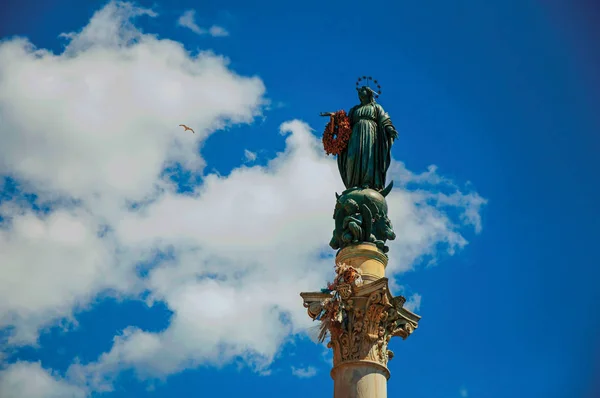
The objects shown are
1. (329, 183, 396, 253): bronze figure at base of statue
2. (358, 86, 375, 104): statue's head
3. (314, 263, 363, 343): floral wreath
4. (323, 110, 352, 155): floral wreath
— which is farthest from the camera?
(358, 86, 375, 104): statue's head

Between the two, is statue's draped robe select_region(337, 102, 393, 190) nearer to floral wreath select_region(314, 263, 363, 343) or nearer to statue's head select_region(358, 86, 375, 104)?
statue's head select_region(358, 86, 375, 104)

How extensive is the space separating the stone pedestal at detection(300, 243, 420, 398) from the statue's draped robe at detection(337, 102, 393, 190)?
350cm

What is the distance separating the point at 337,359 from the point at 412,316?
2.56 meters

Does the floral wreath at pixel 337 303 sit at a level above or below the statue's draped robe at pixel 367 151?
below

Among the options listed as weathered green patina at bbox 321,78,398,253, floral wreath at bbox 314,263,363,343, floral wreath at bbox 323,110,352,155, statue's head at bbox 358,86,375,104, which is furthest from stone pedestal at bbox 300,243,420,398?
statue's head at bbox 358,86,375,104

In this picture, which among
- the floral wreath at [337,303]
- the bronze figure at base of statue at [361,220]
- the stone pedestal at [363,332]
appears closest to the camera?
the stone pedestal at [363,332]

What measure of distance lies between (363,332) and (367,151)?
592cm

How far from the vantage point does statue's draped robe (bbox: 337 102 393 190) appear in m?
24.2

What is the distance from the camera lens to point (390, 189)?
2383 centimetres

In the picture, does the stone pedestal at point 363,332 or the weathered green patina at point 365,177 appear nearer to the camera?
the stone pedestal at point 363,332

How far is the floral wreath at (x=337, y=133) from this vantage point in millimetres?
24844

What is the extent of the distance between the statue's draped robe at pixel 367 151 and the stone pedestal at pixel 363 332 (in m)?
3.50

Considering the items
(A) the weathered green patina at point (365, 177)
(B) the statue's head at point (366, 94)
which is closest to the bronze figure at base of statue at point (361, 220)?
(A) the weathered green patina at point (365, 177)

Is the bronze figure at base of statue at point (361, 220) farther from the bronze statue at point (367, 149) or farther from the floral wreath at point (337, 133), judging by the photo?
the floral wreath at point (337, 133)
